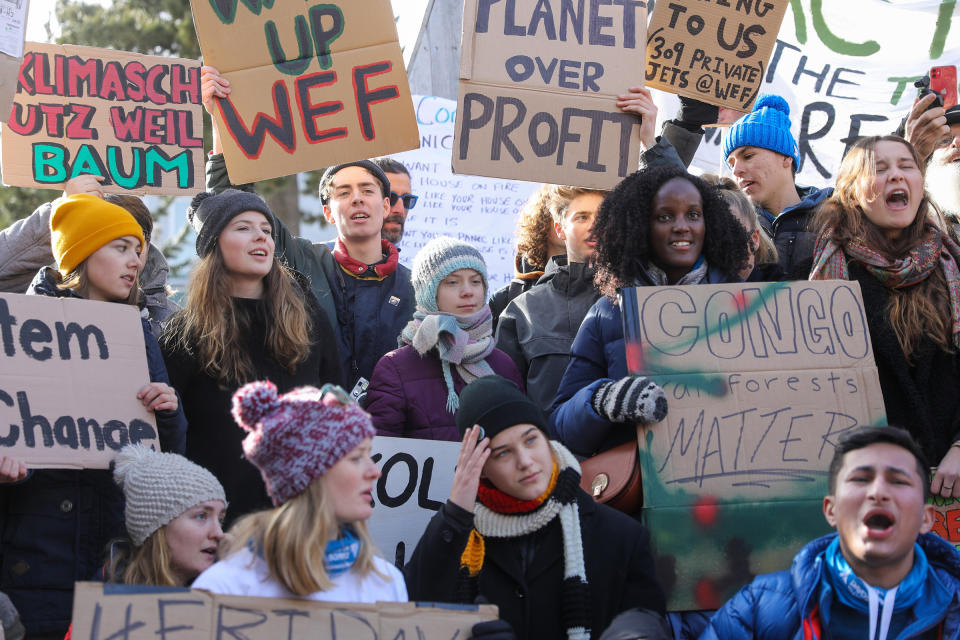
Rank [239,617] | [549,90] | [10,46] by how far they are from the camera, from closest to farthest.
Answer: [239,617] → [10,46] → [549,90]

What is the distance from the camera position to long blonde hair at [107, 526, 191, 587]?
336 centimetres

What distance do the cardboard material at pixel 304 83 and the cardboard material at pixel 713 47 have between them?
1180 mm

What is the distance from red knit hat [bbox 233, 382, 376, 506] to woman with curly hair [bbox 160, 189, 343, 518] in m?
1.25

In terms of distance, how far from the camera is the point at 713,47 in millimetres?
5133

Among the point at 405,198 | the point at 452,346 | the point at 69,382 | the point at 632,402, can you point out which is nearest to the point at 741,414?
the point at 632,402

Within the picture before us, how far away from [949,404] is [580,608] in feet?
5.01

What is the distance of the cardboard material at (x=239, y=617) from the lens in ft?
8.43

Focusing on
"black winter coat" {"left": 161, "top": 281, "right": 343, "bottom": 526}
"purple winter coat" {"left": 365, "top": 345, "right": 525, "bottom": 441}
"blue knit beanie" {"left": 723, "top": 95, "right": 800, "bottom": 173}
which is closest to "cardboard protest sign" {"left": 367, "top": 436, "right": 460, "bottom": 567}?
"purple winter coat" {"left": 365, "top": 345, "right": 525, "bottom": 441}

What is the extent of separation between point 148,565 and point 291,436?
0.94 m

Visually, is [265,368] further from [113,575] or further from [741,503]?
[741,503]

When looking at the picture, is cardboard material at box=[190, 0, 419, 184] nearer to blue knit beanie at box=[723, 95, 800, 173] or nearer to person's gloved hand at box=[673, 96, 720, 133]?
person's gloved hand at box=[673, 96, 720, 133]


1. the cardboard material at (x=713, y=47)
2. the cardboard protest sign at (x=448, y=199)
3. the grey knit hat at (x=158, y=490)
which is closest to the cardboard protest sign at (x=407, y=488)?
the grey knit hat at (x=158, y=490)

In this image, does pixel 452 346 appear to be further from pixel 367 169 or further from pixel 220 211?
pixel 367 169

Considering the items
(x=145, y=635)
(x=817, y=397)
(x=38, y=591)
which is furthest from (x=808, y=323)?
(x=38, y=591)
